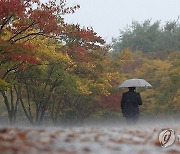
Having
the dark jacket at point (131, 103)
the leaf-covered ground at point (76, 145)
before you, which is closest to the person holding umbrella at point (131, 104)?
the dark jacket at point (131, 103)

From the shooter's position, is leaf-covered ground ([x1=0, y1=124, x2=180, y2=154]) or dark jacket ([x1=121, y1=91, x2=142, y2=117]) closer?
leaf-covered ground ([x1=0, y1=124, x2=180, y2=154])

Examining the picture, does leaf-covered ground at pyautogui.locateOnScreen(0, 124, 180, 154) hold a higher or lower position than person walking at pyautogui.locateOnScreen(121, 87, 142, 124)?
lower

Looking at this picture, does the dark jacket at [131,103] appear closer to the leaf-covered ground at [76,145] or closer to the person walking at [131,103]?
the person walking at [131,103]

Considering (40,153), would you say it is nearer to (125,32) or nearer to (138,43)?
(138,43)

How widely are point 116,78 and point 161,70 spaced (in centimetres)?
418

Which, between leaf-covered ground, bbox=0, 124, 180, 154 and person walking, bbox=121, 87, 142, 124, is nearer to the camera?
leaf-covered ground, bbox=0, 124, 180, 154

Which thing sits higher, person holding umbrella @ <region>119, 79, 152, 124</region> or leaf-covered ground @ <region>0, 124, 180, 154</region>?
person holding umbrella @ <region>119, 79, 152, 124</region>

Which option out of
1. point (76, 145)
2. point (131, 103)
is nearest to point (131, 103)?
point (131, 103)

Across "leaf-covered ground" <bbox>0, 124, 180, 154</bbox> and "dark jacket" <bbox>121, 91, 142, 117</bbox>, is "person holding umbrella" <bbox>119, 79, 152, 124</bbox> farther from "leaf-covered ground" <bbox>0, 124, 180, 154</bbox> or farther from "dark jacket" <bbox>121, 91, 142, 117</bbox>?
"leaf-covered ground" <bbox>0, 124, 180, 154</bbox>

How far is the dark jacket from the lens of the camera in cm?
1145

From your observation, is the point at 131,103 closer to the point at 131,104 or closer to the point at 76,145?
the point at 131,104

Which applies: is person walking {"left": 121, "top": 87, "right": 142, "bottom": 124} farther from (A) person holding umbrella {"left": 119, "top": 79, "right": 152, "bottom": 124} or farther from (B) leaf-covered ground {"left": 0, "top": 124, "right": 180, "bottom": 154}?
(B) leaf-covered ground {"left": 0, "top": 124, "right": 180, "bottom": 154}

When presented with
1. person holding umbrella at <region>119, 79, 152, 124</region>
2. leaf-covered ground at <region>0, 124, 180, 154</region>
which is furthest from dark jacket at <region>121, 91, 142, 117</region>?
leaf-covered ground at <region>0, 124, 180, 154</region>

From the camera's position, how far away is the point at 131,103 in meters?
11.5
